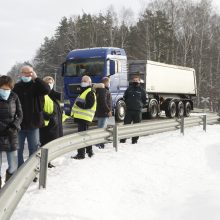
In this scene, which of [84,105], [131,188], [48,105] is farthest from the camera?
[84,105]

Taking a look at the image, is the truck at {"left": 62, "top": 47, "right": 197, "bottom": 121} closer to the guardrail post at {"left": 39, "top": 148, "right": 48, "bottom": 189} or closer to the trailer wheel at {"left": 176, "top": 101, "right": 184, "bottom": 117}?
the trailer wheel at {"left": 176, "top": 101, "right": 184, "bottom": 117}

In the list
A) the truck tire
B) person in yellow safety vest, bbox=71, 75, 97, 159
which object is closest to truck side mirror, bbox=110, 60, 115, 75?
the truck tire

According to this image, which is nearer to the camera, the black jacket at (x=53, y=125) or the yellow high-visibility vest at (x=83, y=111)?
the black jacket at (x=53, y=125)

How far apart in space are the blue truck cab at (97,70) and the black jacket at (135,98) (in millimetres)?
5540

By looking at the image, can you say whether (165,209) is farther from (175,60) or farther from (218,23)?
(218,23)

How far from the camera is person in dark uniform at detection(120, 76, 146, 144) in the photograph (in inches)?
402

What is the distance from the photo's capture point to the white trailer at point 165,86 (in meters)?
18.9

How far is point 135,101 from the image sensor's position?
33.5 ft

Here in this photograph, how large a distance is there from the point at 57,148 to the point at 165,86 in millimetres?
14928

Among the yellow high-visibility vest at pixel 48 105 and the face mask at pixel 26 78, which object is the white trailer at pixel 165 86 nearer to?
the yellow high-visibility vest at pixel 48 105

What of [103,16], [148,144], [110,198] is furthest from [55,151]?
[103,16]

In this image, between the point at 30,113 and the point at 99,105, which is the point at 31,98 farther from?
the point at 99,105

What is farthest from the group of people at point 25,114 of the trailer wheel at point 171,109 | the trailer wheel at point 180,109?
the trailer wheel at point 180,109

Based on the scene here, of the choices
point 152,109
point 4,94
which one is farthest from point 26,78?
point 152,109
